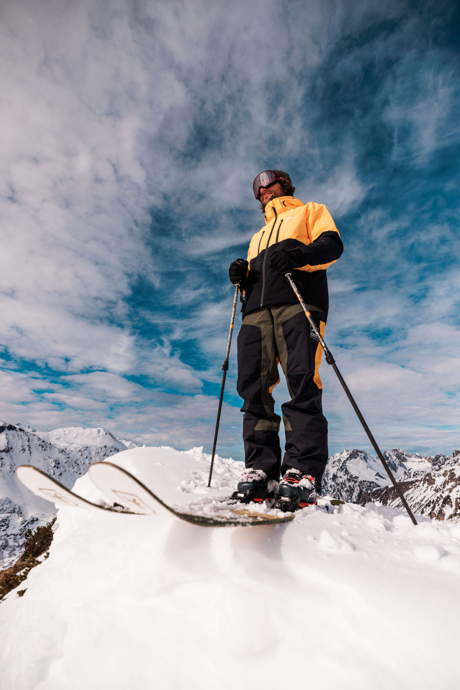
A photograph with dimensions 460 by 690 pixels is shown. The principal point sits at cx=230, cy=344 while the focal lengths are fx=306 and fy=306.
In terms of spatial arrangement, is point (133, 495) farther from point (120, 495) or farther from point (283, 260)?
point (283, 260)

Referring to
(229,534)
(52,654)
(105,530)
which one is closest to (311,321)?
(229,534)

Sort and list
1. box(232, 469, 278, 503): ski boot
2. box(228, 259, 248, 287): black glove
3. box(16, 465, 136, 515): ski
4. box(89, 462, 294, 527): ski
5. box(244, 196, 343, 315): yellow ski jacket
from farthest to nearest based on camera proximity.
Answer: box(228, 259, 248, 287): black glove < box(244, 196, 343, 315): yellow ski jacket < box(232, 469, 278, 503): ski boot < box(16, 465, 136, 515): ski < box(89, 462, 294, 527): ski

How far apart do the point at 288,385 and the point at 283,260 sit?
138 centimetres

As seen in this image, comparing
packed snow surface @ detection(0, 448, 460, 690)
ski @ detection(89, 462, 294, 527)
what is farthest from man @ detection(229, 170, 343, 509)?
ski @ detection(89, 462, 294, 527)

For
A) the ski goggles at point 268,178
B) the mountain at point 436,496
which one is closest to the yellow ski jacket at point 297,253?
the ski goggles at point 268,178

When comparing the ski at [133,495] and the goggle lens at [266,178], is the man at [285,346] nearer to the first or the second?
the goggle lens at [266,178]

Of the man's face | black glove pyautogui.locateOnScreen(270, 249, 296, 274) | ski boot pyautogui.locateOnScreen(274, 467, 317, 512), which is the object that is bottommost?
ski boot pyautogui.locateOnScreen(274, 467, 317, 512)

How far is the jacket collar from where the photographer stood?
419cm

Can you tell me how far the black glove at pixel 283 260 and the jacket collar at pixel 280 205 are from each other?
3.64ft

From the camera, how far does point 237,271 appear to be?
408cm

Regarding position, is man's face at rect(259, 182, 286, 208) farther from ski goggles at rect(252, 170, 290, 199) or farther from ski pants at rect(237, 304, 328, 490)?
ski pants at rect(237, 304, 328, 490)

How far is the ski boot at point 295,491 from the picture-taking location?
2.59 metres

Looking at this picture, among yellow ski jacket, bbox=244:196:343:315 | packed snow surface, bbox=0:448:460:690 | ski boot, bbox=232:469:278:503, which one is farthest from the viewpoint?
yellow ski jacket, bbox=244:196:343:315

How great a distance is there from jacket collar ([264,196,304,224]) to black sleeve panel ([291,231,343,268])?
774 millimetres
